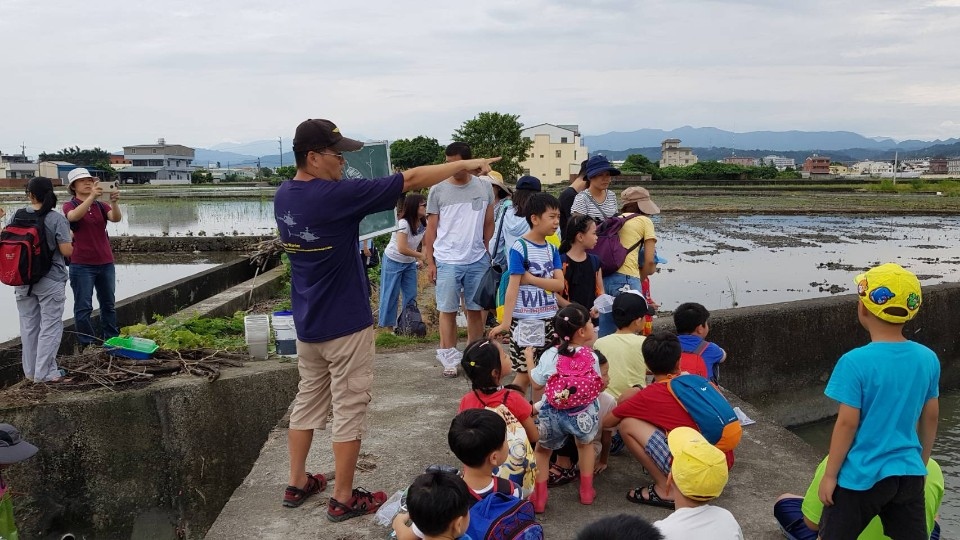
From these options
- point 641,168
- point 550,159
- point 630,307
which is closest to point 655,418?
point 630,307

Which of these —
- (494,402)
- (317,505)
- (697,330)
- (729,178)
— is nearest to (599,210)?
(697,330)

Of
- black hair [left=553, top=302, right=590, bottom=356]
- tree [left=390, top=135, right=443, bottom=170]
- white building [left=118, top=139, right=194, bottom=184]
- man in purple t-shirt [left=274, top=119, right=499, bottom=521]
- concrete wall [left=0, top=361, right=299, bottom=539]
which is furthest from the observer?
white building [left=118, top=139, right=194, bottom=184]

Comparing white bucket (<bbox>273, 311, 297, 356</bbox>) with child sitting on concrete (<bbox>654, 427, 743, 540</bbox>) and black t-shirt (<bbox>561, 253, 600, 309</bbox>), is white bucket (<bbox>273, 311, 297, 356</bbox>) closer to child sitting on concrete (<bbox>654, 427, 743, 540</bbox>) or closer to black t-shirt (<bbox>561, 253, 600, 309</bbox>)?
black t-shirt (<bbox>561, 253, 600, 309</bbox>)

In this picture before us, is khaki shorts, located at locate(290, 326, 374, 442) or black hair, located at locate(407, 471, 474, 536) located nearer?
black hair, located at locate(407, 471, 474, 536)

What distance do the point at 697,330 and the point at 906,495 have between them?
66.0 inches

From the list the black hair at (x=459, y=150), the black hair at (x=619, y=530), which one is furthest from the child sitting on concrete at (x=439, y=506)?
the black hair at (x=459, y=150)

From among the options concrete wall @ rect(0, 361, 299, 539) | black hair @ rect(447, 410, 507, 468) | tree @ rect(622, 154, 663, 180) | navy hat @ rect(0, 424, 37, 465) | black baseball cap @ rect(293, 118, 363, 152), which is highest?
tree @ rect(622, 154, 663, 180)

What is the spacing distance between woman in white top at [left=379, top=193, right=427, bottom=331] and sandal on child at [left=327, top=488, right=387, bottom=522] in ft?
10.1

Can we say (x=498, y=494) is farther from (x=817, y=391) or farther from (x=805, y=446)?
(x=817, y=391)

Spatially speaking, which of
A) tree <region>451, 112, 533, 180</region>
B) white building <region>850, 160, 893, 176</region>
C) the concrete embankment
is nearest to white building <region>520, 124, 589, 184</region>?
tree <region>451, 112, 533, 180</region>

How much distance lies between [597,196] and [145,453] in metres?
3.78

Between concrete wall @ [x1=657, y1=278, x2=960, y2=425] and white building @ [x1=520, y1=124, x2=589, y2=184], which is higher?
white building @ [x1=520, y1=124, x2=589, y2=184]

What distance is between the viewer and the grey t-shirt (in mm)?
5035

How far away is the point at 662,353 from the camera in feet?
11.8
